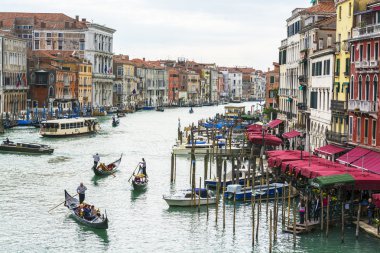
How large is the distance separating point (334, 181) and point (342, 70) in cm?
754

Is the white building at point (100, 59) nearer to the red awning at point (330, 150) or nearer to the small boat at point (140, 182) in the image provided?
the small boat at point (140, 182)

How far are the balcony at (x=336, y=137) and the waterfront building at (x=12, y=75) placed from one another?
89.3 feet

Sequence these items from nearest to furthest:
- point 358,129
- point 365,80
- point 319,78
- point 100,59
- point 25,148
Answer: point 365,80, point 358,129, point 319,78, point 25,148, point 100,59

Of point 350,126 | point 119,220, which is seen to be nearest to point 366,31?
point 350,126

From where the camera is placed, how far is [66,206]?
60.2ft

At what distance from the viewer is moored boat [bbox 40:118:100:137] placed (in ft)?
126

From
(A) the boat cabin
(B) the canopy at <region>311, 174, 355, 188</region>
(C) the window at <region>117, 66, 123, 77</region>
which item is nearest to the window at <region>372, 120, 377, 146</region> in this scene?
(B) the canopy at <region>311, 174, 355, 188</region>

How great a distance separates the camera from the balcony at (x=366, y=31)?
18.8 m

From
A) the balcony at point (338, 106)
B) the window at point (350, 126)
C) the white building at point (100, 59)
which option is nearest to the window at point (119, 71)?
the white building at point (100, 59)

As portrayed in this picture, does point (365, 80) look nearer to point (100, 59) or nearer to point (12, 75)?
point (12, 75)

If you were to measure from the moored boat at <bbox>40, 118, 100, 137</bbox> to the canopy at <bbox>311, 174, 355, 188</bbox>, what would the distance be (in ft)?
80.3

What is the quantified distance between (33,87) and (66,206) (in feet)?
121

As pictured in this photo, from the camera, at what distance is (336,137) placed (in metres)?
21.6

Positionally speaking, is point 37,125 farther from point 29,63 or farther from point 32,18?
point 32,18
